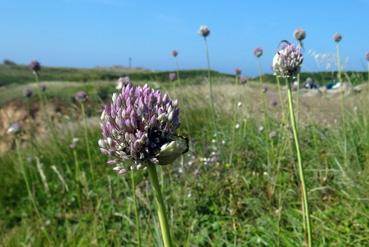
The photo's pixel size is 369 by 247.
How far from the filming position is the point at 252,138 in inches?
232

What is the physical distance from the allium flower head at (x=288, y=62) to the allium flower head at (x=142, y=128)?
40.1 inches

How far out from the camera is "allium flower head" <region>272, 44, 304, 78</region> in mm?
2305

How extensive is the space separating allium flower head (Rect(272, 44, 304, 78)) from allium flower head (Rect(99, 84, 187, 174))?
1.02m

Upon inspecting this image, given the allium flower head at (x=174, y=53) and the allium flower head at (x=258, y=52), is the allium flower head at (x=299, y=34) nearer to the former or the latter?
the allium flower head at (x=258, y=52)

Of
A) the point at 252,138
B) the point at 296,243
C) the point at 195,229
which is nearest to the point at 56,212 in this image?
the point at 195,229

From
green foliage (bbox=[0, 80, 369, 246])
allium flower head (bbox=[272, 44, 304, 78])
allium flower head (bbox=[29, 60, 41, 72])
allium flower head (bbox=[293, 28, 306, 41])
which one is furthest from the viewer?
allium flower head (bbox=[29, 60, 41, 72])

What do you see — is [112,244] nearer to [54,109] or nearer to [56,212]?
[56,212]

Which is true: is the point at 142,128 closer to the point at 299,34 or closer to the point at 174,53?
the point at 299,34

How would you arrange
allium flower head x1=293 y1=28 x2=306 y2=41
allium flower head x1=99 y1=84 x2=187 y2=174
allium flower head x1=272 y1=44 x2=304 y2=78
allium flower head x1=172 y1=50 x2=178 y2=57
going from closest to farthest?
allium flower head x1=99 y1=84 x2=187 y2=174
allium flower head x1=272 y1=44 x2=304 y2=78
allium flower head x1=293 y1=28 x2=306 y2=41
allium flower head x1=172 y1=50 x2=178 y2=57

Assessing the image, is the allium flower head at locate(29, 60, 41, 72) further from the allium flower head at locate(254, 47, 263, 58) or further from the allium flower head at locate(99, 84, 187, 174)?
the allium flower head at locate(99, 84, 187, 174)

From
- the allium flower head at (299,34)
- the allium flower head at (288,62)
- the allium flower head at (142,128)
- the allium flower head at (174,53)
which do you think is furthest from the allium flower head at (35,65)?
the allium flower head at (142,128)

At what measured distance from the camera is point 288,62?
2307 millimetres

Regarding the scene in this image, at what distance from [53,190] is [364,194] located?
3525 millimetres

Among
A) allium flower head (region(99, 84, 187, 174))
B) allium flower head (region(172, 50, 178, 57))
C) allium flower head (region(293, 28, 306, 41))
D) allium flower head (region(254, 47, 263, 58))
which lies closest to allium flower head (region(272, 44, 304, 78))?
allium flower head (region(99, 84, 187, 174))
